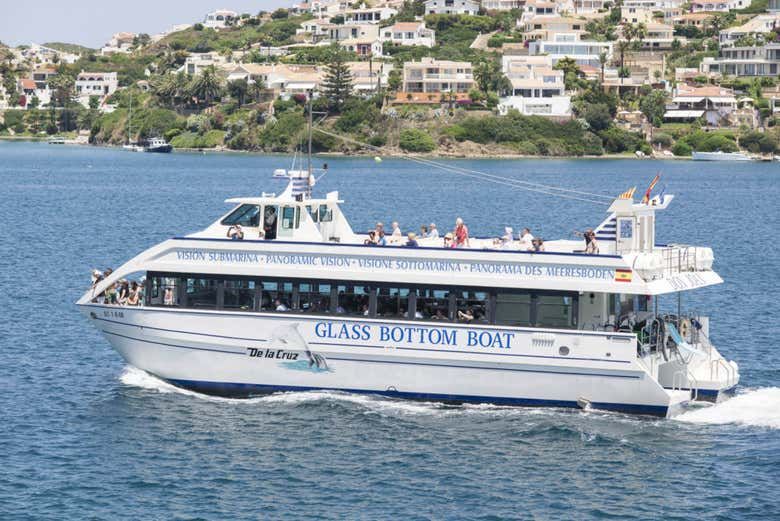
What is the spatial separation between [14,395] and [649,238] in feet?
49.0

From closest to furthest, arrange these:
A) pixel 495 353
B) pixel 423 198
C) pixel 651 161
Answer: pixel 495 353
pixel 423 198
pixel 651 161

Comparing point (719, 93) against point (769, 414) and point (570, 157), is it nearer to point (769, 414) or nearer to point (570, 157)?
point (570, 157)

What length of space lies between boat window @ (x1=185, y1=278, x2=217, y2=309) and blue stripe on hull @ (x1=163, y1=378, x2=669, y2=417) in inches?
69.2

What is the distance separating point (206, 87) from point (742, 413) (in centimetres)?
16719

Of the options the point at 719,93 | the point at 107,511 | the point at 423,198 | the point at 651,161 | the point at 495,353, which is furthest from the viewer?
the point at 719,93

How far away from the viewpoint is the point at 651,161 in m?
159

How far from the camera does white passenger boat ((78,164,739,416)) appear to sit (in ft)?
95.1

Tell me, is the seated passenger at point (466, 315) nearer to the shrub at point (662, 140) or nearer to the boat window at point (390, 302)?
the boat window at point (390, 302)

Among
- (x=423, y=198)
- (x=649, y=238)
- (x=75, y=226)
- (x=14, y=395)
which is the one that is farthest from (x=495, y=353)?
(x=423, y=198)

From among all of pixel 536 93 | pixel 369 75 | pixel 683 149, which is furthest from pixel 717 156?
pixel 369 75

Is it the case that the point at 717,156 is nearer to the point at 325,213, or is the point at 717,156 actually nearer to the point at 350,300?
the point at 325,213

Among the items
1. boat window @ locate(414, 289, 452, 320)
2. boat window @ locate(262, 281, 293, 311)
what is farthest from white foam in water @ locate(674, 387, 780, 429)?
boat window @ locate(262, 281, 293, 311)

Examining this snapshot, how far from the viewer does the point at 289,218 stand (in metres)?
31.5

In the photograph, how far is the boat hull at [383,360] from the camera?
94.7 feet
